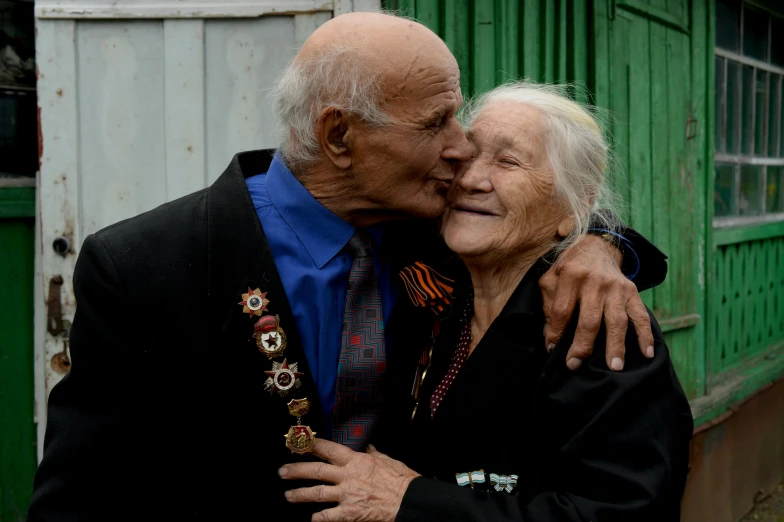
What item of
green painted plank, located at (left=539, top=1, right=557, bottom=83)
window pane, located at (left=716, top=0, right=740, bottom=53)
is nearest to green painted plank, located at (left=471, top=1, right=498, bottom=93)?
green painted plank, located at (left=539, top=1, right=557, bottom=83)

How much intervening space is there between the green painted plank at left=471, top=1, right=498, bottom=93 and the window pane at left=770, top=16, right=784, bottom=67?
12.5 feet

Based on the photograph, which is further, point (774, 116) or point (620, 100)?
point (774, 116)

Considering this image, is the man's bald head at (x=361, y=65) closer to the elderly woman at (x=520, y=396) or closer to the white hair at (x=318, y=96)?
the white hair at (x=318, y=96)

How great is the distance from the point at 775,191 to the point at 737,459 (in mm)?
2277

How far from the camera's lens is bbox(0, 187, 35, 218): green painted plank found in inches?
122

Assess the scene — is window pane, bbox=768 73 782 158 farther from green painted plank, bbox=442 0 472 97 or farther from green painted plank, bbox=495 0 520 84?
green painted plank, bbox=442 0 472 97

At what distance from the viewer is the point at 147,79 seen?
3.00 m

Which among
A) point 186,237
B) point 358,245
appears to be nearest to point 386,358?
point 358,245

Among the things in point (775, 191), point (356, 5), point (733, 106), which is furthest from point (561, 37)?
point (775, 191)

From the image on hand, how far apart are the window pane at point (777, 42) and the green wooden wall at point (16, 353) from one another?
5.56m

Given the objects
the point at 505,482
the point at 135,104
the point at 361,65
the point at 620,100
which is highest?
the point at 620,100

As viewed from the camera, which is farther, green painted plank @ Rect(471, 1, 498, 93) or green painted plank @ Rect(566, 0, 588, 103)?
green painted plank @ Rect(566, 0, 588, 103)

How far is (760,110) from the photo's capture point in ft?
19.5

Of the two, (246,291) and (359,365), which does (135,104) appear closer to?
(246,291)
